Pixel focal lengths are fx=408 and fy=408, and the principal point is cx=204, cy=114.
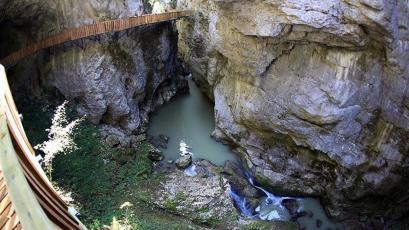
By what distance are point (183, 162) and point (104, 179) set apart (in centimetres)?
371

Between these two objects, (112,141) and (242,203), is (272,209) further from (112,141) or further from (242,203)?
(112,141)

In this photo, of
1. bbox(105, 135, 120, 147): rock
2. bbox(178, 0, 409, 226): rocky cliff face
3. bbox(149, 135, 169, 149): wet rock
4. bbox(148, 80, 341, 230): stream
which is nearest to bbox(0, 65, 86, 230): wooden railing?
bbox(178, 0, 409, 226): rocky cliff face

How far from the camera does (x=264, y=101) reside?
16984 mm

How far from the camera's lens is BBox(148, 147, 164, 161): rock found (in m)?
18.3

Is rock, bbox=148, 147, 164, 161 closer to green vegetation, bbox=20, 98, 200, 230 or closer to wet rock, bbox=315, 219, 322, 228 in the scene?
green vegetation, bbox=20, 98, 200, 230

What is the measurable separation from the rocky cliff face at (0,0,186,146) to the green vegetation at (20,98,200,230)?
3.23 ft

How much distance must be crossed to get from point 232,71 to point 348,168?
644 cm

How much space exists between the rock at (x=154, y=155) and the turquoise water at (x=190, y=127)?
0.48 m

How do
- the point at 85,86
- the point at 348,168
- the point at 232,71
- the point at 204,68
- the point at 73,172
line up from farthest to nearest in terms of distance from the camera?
the point at 204,68 < the point at 232,71 < the point at 85,86 < the point at 348,168 < the point at 73,172

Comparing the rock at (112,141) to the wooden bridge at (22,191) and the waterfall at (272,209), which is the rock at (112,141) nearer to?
the waterfall at (272,209)

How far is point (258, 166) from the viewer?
18188mm

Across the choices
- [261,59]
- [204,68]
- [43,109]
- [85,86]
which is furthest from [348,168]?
[43,109]

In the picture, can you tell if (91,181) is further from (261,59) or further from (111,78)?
(261,59)

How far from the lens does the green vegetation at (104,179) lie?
46.5 feet
